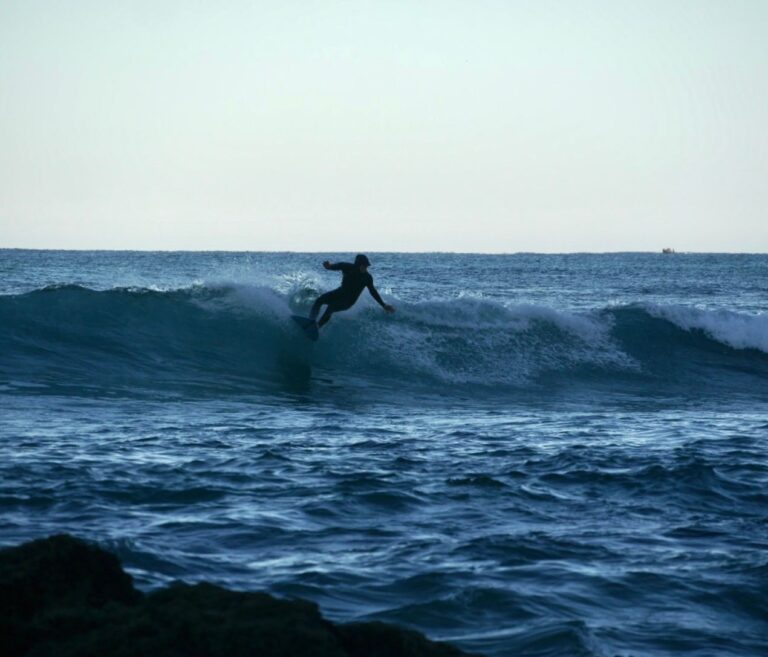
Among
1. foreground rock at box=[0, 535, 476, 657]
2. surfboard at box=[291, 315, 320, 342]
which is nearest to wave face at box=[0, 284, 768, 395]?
surfboard at box=[291, 315, 320, 342]

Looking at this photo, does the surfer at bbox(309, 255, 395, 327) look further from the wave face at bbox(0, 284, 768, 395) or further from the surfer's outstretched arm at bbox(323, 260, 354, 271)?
the wave face at bbox(0, 284, 768, 395)

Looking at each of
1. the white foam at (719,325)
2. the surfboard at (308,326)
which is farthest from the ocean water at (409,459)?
the white foam at (719,325)

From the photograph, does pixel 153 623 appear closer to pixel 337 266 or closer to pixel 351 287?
pixel 337 266

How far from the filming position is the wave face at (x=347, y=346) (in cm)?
1683

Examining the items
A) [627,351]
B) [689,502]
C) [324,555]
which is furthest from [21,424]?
[627,351]

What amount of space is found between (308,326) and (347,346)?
1316 millimetres

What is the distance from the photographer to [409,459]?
9906 mm

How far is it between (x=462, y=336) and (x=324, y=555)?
13.5 meters

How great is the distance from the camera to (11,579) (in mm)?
4152

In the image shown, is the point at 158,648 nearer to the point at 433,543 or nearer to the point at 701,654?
the point at 701,654

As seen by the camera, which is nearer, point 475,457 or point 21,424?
point 475,457

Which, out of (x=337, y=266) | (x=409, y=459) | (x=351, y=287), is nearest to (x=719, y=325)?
(x=351, y=287)

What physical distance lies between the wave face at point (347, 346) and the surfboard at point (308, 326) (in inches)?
22.1

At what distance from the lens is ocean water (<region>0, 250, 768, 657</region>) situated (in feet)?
19.7
